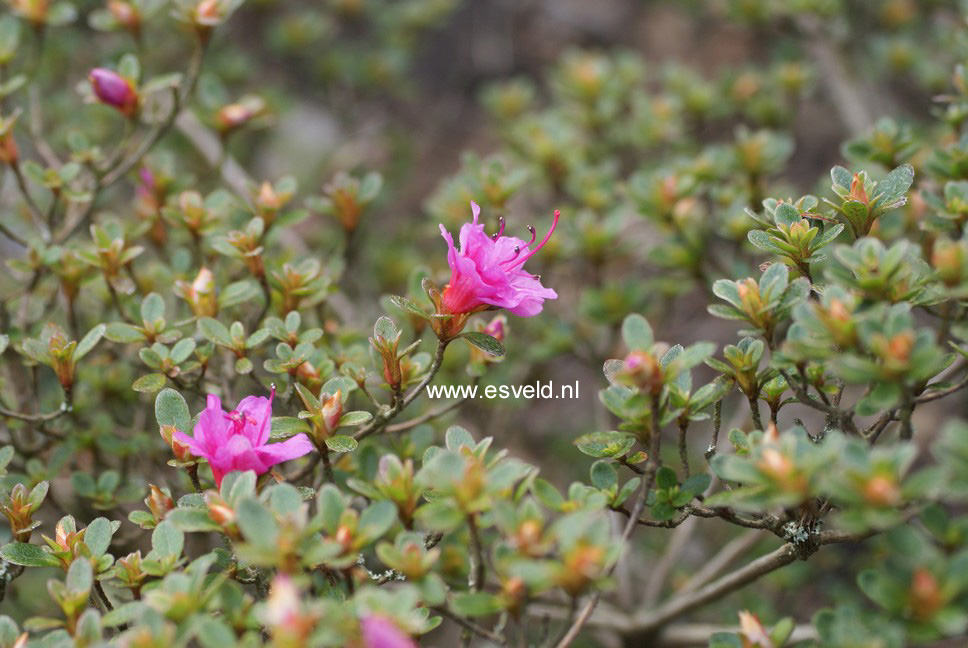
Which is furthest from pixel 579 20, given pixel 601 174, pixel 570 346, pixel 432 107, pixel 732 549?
pixel 732 549

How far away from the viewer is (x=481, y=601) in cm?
111

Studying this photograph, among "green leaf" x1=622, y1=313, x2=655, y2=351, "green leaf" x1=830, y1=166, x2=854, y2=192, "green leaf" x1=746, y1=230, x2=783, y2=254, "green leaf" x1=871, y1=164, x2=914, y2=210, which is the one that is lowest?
"green leaf" x1=622, y1=313, x2=655, y2=351

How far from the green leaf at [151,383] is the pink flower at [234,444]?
7.3 inches

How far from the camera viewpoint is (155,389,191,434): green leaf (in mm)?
1396

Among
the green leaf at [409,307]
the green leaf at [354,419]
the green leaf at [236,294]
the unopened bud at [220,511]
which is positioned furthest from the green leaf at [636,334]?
the green leaf at [236,294]

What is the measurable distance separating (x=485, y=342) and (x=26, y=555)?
81 centimetres

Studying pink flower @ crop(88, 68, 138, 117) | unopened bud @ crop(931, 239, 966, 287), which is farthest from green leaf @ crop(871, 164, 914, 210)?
pink flower @ crop(88, 68, 138, 117)

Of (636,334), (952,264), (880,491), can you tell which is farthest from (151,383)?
(952,264)

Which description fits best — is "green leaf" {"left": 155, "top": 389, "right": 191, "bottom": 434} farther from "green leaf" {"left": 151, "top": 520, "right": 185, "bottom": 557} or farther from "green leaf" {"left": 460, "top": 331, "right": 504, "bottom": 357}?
"green leaf" {"left": 460, "top": 331, "right": 504, "bottom": 357}

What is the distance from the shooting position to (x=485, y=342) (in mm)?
1455

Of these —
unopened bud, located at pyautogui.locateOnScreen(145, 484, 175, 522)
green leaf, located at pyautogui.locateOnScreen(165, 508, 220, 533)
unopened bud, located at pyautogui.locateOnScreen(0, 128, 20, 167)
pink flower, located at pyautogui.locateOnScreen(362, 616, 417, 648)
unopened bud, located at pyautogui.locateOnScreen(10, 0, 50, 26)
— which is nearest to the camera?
pink flower, located at pyautogui.locateOnScreen(362, 616, 417, 648)

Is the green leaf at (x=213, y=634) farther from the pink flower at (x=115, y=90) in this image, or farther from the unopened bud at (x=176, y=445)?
the pink flower at (x=115, y=90)

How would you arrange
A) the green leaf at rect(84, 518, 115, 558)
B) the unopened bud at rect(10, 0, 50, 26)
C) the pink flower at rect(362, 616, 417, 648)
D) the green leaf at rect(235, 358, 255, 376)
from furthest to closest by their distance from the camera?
the unopened bud at rect(10, 0, 50, 26) < the green leaf at rect(235, 358, 255, 376) < the green leaf at rect(84, 518, 115, 558) < the pink flower at rect(362, 616, 417, 648)

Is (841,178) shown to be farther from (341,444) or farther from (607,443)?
(341,444)
